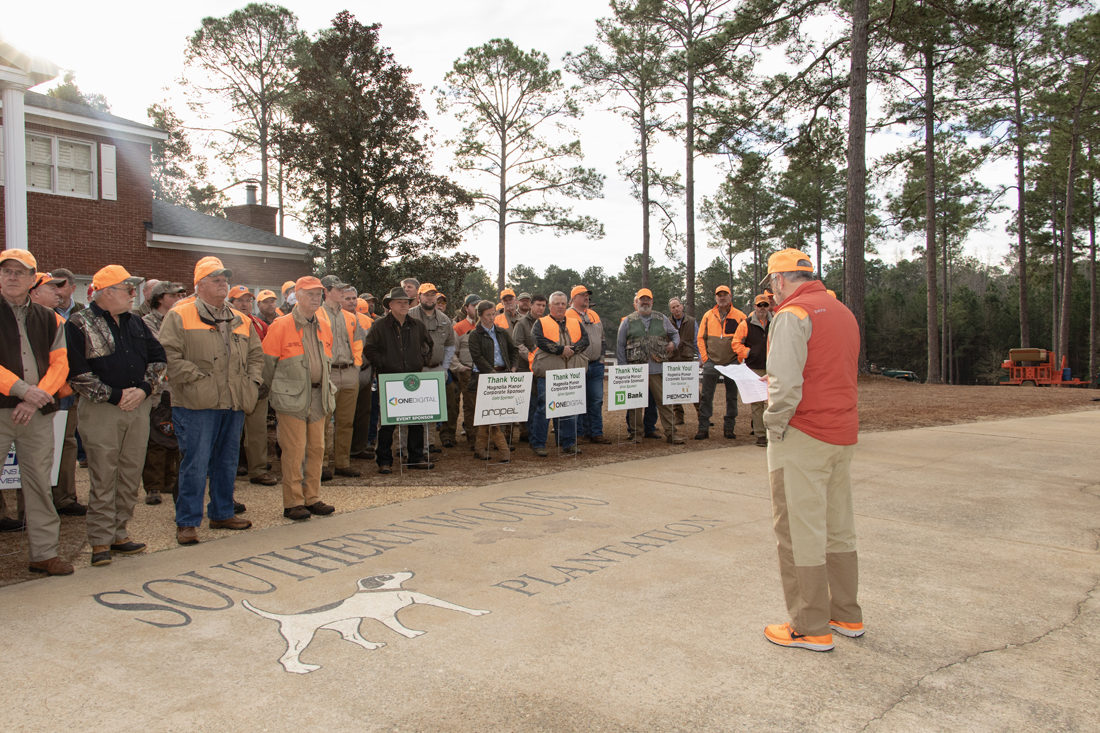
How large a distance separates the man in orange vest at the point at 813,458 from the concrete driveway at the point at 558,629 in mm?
206

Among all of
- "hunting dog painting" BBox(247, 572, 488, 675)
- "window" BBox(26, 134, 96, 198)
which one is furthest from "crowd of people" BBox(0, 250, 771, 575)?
"window" BBox(26, 134, 96, 198)

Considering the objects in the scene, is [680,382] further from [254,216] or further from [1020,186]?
[1020,186]

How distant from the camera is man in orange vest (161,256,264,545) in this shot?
218 inches

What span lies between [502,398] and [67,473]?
14.6ft

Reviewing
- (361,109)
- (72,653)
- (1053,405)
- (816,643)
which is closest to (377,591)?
(72,653)

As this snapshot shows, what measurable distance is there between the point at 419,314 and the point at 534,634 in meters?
6.25

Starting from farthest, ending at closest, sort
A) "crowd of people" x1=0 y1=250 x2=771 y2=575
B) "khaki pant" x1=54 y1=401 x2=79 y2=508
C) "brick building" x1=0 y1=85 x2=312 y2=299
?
"brick building" x1=0 y1=85 x2=312 y2=299, "khaki pant" x1=54 y1=401 x2=79 y2=508, "crowd of people" x1=0 y1=250 x2=771 y2=575

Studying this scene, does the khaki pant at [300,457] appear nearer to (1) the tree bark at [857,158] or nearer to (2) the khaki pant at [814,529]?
(2) the khaki pant at [814,529]

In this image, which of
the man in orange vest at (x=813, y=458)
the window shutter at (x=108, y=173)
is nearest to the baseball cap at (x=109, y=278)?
the man in orange vest at (x=813, y=458)

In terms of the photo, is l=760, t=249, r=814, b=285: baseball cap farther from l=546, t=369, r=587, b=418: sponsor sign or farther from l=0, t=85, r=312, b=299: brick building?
l=0, t=85, r=312, b=299: brick building

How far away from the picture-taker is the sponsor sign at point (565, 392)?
358 inches

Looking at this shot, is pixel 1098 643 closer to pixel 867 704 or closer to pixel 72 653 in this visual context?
pixel 867 704

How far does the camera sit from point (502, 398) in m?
8.79

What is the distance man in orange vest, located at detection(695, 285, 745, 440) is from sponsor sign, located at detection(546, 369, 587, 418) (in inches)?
85.2
